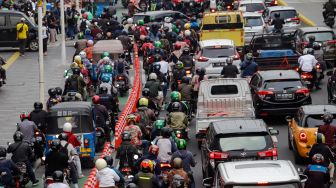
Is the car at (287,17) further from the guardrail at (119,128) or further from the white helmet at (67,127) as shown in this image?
the white helmet at (67,127)

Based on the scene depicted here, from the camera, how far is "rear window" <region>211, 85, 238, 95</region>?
3175 cm

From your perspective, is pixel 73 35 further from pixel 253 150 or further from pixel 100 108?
pixel 253 150

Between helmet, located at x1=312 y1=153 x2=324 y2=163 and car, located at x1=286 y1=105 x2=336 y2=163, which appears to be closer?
helmet, located at x1=312 y1=153 x2=324 y2=163

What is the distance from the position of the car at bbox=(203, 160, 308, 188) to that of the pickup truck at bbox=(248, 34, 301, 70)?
64.2 feet

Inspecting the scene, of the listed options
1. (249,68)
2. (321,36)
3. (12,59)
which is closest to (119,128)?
(249,68)

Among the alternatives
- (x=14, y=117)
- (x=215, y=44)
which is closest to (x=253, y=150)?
(x=14, y=117)

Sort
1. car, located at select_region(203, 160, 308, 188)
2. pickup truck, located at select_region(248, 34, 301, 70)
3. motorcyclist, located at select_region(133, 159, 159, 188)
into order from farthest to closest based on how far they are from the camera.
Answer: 1. pickup truck, located at select_region(248, 34, 301, 70)
2. motorcyclist, located at select_region(133, 159, 159, 188)
3. car, located at select_region(203, 160, 308, 188)

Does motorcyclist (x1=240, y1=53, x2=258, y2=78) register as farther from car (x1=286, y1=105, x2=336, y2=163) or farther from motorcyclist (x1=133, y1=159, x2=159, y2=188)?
motorcyclist (x1=133, y1=159, x2=159, y2=188)

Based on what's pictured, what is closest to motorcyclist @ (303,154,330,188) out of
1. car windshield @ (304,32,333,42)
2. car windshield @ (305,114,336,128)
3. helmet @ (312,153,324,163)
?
helmet @ (312,153,324,163)

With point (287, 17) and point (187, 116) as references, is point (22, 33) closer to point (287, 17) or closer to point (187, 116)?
point (287, 17)

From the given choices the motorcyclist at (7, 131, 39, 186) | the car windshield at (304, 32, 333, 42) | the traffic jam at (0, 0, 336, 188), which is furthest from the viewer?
the car windshield at (304, 32, 333, 42)

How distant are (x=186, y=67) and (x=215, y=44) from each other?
1.50m

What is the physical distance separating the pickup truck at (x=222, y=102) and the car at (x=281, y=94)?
1805 mm

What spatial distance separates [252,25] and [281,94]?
62.7 feet
